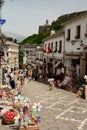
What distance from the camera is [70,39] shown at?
32.3m

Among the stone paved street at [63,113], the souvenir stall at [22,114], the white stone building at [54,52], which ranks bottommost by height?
the stone paved street at [63,113]

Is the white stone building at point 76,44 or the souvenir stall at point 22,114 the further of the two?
the white stone building at point 76,44

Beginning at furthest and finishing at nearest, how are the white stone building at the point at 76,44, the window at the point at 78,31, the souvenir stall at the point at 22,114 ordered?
the window at the point at 78,31 → the white stone building at the point at 76,44 → the souvenir stall at the point at 22,114

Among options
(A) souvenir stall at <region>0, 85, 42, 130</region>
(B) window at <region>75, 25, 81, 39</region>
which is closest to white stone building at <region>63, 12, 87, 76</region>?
(B) window at <region>75, 25, 81, 39</region>

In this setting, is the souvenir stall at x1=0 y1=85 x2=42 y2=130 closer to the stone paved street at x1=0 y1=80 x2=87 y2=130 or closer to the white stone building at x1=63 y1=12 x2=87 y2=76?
the stone paved street at x1=0 y1=80 x2=87 y2=130

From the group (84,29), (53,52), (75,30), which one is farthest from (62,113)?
(53,52)

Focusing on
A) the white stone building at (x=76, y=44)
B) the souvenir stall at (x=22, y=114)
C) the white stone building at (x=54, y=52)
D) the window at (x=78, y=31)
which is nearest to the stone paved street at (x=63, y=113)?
the souvenir stall at (x=22, y=114)

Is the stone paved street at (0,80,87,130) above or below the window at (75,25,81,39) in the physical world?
below

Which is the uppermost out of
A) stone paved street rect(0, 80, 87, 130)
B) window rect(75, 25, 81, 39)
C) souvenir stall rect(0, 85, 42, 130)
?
window rect(75, 25, 81, 39)

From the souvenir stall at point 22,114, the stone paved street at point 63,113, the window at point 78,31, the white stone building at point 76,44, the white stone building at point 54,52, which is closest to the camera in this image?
the souvenir stall at point 22,114

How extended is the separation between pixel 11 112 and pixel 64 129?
8.12 ft

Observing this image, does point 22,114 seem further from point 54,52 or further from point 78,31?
point 54,52

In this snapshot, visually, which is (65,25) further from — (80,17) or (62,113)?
(62,113)

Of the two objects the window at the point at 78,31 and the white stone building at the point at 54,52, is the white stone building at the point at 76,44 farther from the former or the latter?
the white stone building at the point at 54,52
